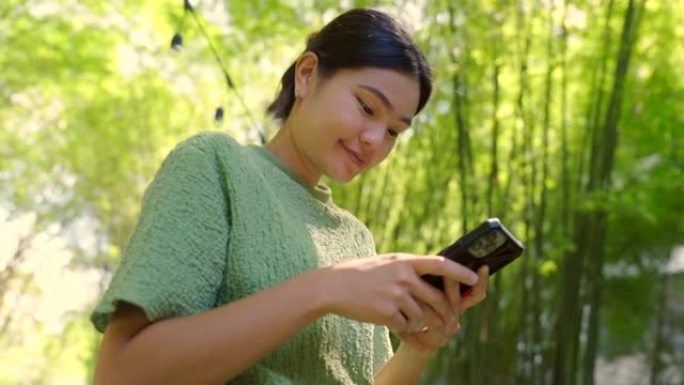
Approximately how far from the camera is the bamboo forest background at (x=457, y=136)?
448 cm

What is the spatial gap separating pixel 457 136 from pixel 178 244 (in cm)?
379

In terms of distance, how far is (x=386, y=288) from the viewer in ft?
2.45

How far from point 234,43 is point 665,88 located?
214 cm

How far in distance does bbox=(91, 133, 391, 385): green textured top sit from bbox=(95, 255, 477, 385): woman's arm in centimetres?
2

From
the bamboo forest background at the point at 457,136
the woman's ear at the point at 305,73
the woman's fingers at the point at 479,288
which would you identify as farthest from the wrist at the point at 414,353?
the bamboo forest background at the point at 457,136

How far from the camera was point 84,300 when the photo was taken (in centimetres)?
901

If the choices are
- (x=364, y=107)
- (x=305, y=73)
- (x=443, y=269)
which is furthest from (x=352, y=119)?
(x=443, y=269)

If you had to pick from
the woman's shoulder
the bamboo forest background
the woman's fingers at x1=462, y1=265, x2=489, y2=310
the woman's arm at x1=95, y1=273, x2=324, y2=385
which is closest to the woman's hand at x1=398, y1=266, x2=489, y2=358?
the woman's fingers at x1=462, y1=265, x2=489, y2=310

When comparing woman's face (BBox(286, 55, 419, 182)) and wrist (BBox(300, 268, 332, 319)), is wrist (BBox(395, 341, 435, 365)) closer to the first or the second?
woman's face (BBox(286, 55, 419, 182))

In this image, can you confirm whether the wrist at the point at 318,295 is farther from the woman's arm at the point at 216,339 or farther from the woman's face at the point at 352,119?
the woman's face at the point at 352,119

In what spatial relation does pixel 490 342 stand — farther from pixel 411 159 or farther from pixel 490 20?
pixel 490 20

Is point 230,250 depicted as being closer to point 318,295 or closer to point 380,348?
point 318,295

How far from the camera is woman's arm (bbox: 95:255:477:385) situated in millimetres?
735

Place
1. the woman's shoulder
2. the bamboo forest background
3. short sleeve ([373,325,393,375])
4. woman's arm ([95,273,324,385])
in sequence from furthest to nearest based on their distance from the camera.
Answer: the bamboo forest background → short sleeve ([373,325,393,375]) → the woman's shoulder → woman's arm ([95,273,324,385])
